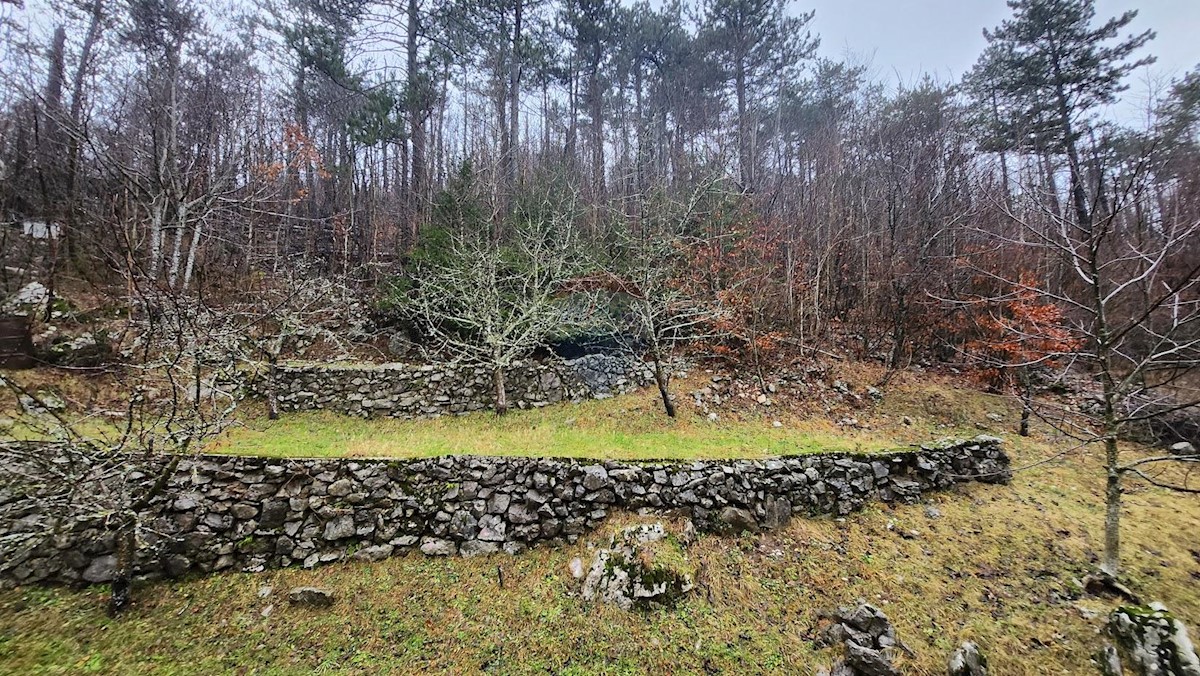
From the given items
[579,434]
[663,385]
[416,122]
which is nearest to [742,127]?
[416,122]

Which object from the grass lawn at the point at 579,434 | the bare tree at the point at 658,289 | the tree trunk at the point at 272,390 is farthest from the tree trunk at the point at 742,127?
the tree trunk at the point at 272,390

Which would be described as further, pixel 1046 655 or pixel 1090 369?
pixel 1090 369

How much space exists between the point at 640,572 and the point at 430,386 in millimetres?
7117

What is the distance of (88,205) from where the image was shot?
11914mm

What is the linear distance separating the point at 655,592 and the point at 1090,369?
15.0m

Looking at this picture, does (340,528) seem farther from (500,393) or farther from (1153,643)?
(1153,643)

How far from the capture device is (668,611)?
5.35 m

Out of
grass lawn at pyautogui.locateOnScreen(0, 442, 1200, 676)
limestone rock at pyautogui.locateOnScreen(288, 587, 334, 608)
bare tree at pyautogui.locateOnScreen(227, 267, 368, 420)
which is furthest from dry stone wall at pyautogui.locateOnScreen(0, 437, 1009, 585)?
bare tree at pyautogui.locateOnScreen(227, 267, 368, 420)

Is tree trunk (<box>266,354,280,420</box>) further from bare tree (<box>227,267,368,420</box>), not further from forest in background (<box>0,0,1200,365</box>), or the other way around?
forest in background (<box>0,0,1200,365</box>)

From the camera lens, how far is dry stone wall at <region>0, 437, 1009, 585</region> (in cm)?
560

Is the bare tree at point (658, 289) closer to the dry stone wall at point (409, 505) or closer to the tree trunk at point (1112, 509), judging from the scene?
the dry stone wall at point (409, 505)

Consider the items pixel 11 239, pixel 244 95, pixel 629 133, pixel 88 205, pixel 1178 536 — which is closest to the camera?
pixel 1178 536

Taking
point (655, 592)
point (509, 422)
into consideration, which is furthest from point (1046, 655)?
point (509, 422)

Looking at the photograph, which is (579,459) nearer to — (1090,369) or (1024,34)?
(1090,369)
